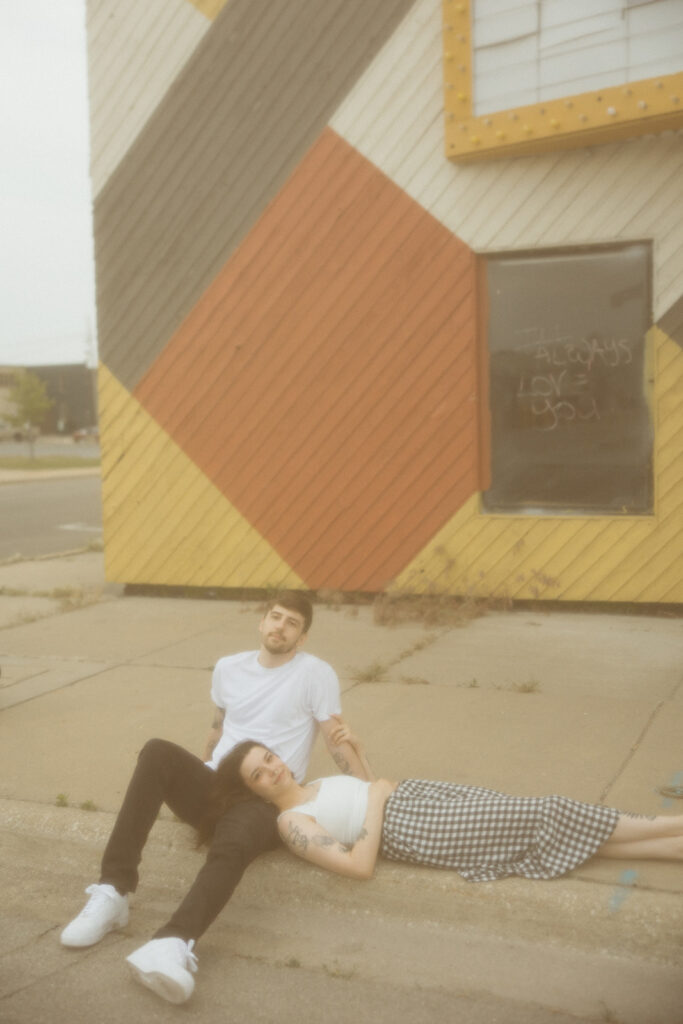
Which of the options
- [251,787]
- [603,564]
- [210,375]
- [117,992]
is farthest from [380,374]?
[117,992]

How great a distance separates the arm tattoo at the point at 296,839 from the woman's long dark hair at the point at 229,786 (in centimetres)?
24

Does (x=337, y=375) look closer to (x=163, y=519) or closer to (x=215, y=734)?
(x=163, y=519)

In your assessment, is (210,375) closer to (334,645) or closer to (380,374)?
(380,374)

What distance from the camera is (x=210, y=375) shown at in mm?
9508

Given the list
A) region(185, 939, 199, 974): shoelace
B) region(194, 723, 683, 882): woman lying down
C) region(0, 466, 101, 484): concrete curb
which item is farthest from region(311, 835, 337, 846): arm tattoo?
region(0, 466, 101, 484): concrete curb

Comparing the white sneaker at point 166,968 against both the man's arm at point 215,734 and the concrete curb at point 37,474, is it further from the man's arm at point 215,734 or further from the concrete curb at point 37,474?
the concrete curb at point 37,474

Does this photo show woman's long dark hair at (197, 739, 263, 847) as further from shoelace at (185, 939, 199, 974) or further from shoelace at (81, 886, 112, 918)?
shoelace at (185, 939, 199, 974)

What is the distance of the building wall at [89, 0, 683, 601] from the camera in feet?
27.3

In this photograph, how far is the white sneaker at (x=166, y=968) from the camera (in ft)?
11.7

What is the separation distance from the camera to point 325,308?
9.05 meters

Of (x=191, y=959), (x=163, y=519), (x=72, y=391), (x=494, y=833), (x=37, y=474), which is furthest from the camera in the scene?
(x=72, y=391)

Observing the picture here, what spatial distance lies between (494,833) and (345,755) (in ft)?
2.19

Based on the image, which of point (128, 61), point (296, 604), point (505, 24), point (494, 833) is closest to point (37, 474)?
point (128, 61)

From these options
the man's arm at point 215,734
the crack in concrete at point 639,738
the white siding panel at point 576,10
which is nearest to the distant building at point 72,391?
the white siding panel at point 576,10
